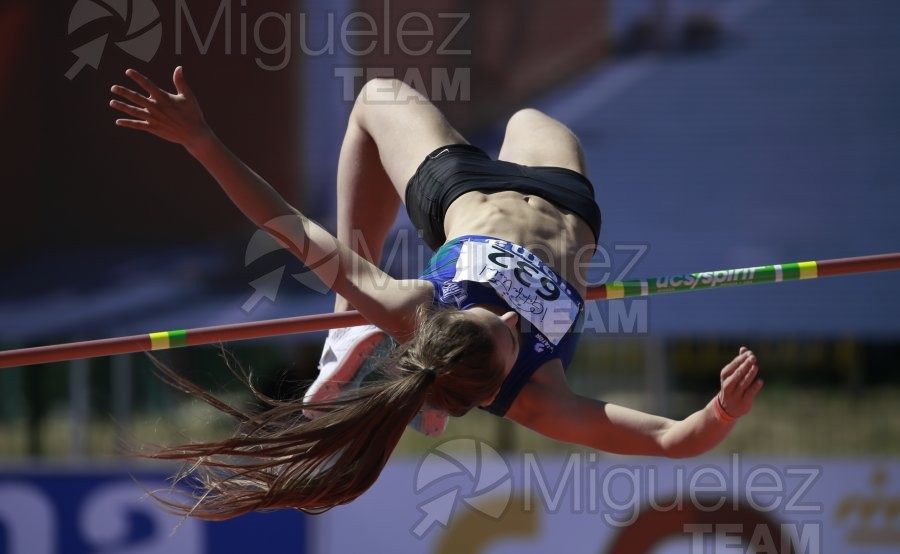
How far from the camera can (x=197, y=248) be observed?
596 centimetres

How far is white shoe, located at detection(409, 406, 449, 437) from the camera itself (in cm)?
270

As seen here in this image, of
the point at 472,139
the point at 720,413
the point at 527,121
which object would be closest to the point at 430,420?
the point at 720,413

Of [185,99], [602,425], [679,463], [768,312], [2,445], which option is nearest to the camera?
[185,99]

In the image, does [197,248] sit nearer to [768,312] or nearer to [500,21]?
[500,21]

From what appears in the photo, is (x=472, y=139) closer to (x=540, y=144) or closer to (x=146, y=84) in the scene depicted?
(x=540, y=144)

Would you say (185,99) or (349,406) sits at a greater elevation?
(185,99)

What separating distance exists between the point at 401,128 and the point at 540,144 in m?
0.42

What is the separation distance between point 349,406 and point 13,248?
4024 millimetres

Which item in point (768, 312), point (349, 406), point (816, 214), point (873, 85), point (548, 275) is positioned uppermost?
point (873, 85)

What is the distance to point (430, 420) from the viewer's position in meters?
2.76

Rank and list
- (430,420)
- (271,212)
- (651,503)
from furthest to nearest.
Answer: (651,503), (430,420), (271,212)

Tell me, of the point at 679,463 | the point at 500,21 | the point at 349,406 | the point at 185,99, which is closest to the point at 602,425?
the point at 349,406

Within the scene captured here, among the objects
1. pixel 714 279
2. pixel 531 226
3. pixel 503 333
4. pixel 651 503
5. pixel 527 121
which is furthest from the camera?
pixel 651 503

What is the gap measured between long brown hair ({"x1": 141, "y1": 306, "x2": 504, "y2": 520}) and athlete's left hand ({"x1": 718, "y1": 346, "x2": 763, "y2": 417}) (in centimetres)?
50
